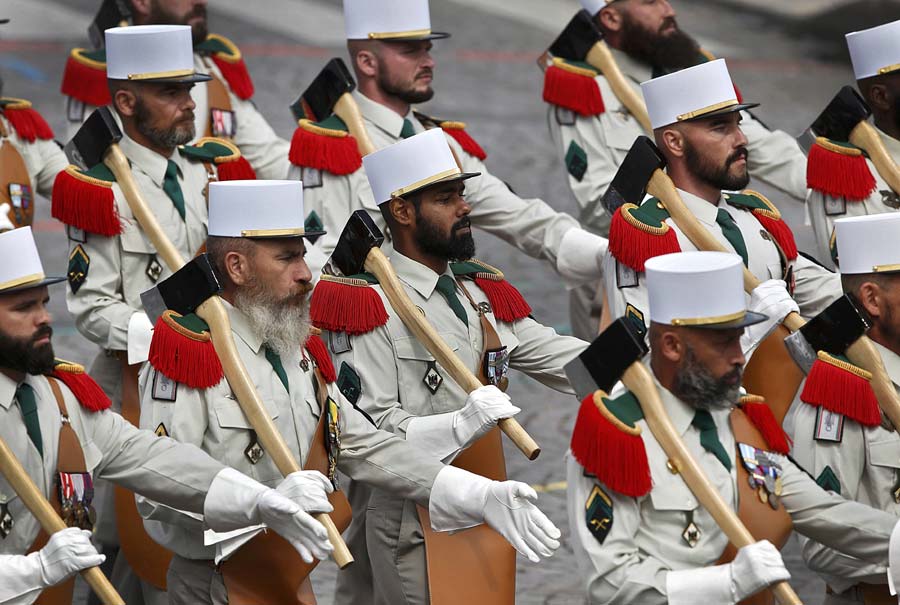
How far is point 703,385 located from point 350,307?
5.78 ft

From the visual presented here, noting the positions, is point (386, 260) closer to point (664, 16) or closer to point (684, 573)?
point (684, 573)

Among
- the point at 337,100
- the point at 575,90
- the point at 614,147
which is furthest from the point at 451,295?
the point at 575,90

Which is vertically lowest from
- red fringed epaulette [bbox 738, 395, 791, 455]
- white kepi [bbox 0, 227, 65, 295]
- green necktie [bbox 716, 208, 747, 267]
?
green necktie [bbox 716, 208, 747, 267]

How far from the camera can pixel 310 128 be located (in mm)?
9141

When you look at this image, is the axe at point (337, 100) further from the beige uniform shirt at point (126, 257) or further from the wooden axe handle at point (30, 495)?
the wooden axe handle at point (30, 495)

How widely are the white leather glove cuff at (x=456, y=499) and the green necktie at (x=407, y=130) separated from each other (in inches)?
105

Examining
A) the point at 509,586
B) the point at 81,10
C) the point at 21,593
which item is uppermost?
the point at 21,593

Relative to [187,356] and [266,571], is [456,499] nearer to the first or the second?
[266,571]

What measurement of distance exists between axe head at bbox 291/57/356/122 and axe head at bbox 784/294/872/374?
9.57ft

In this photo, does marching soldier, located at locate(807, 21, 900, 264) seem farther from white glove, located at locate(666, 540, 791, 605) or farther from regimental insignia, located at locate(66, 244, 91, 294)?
regimental insignia, located at locate(66, 244, 91, 294)

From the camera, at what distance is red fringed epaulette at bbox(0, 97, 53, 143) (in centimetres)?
988

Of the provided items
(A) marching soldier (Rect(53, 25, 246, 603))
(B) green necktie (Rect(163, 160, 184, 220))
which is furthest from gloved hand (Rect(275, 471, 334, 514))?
(B) green necktie (Rect(163, 160, 184, 220))

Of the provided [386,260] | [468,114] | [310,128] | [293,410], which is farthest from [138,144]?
[468,114]

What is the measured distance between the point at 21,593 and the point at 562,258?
3621mm
